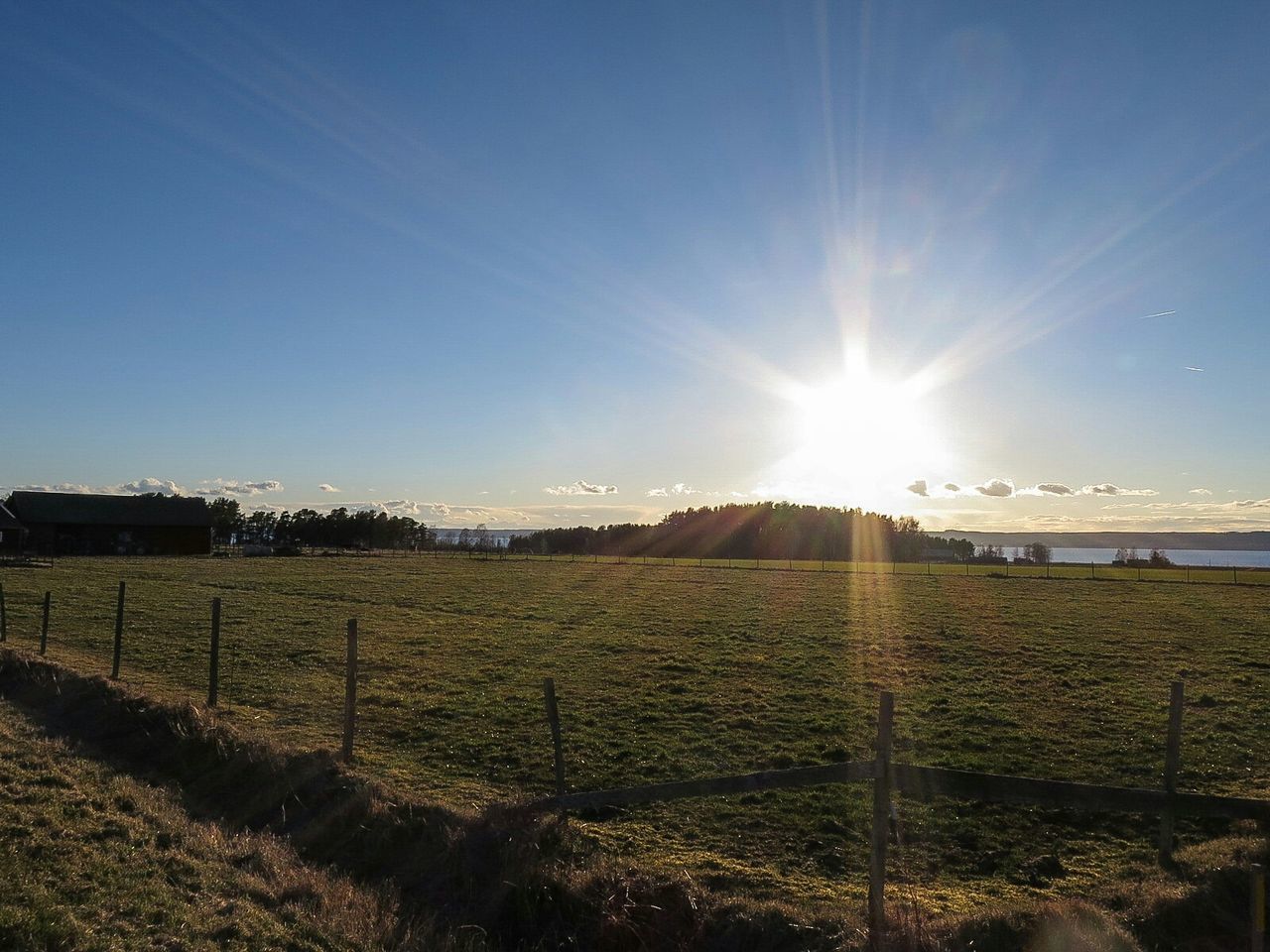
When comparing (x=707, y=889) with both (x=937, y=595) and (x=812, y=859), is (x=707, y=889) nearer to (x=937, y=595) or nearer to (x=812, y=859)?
(x=812, y=859)

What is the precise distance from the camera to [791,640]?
26.5 m

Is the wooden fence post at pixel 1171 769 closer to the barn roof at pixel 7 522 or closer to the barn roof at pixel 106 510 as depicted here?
the barn roof at pixel 7 522

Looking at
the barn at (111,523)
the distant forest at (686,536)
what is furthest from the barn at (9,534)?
the distant forest at (686,536)

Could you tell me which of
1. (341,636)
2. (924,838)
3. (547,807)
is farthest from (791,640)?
(547,807)

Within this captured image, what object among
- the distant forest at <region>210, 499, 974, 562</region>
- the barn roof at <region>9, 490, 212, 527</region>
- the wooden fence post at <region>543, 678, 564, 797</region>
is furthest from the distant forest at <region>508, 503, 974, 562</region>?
the wooden fence post at <region>543, 678, 564, 797</region>

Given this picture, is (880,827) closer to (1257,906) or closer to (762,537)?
(1257,906)

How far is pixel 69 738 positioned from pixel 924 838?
36.1 ft

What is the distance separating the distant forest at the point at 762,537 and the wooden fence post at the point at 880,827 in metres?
149

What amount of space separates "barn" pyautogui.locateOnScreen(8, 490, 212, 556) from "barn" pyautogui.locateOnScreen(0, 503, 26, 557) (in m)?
5.28

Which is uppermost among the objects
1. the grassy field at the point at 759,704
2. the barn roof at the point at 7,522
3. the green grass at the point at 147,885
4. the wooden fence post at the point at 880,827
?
the barn roof at the point at 7,522

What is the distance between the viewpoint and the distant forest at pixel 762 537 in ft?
536

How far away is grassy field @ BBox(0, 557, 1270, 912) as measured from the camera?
30.5 ft

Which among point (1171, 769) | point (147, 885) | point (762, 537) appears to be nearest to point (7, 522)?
point (147, 885)

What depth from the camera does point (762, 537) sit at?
170000 millimetres
